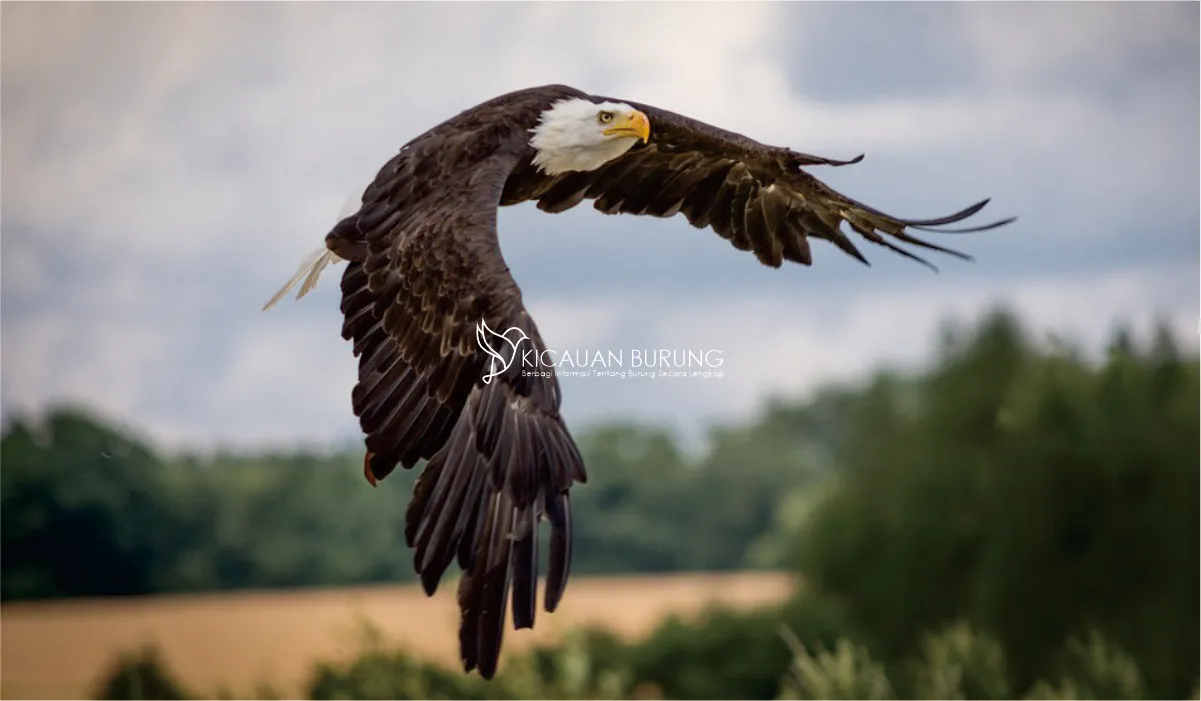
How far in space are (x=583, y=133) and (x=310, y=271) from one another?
110 centimetres

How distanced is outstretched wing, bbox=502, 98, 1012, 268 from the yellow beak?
263 millimetres

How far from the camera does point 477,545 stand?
3.96m

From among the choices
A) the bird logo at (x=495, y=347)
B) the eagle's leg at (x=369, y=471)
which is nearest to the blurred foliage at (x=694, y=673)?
the eagle's leg at (x=369, y=471)

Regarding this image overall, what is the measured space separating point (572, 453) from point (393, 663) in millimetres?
8124

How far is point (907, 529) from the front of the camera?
17.0 metres

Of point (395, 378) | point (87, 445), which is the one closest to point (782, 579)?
point (87, 445)

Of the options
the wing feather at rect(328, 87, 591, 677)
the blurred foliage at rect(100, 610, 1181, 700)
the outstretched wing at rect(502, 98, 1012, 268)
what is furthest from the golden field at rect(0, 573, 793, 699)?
the wing feather at rect(328, 87, 591, 677)

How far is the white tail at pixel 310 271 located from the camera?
529cm

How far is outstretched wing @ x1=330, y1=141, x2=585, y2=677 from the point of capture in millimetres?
3926

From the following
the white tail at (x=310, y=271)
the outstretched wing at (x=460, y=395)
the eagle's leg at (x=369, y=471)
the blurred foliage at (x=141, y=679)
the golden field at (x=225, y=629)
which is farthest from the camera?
the golden field at (x=225, y=629)

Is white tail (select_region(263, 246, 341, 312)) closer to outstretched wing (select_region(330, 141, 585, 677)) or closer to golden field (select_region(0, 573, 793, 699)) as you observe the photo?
outstretched wing (select_region(330, 141, 585, 677))

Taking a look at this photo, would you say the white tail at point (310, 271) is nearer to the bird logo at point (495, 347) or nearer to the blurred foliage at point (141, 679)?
the bird logo at point (495, 347)

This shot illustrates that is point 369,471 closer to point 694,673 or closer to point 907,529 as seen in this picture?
point 694,673

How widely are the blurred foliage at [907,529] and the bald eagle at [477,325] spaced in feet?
26.9
